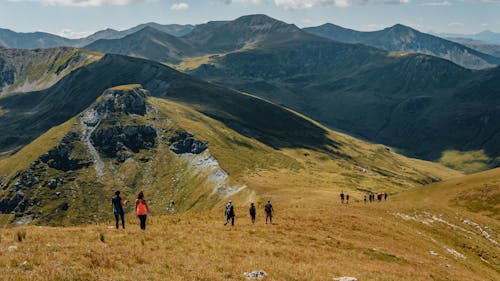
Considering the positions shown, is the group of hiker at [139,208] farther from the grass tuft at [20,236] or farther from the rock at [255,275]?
the rock at [255,275]

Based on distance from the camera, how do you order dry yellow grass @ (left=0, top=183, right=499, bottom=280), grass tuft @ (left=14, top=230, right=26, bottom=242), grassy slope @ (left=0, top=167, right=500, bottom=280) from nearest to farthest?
dry yellow grass @ (left=0, top=183, right=499, bottom=280) < grassy slope @ (left=0, top=167, right=500, bottom=280) < grass tuft @ (left=14, top=230, right=26, bottom=242)

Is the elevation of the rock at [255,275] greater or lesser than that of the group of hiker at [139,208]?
lesser

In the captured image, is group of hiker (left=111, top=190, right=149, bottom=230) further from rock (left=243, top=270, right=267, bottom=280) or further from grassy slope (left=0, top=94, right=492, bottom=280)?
rock (left=243, top=270, right=267, bottom=280)

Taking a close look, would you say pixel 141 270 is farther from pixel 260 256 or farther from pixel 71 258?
pixel 260 256

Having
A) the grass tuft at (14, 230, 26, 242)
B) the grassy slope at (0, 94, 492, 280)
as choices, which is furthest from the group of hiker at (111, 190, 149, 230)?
the grass tuft at (14, 230, 26, 242)

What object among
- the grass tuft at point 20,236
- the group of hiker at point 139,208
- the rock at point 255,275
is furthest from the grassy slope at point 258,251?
the group of hiker at point 139,208

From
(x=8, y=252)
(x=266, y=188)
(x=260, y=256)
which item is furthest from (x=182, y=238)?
(x=266, y=188)

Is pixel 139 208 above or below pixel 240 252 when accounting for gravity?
above

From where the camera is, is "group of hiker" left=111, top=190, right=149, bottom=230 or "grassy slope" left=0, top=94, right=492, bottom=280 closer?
"grassy slope" left=0, top=94, right=492, bottom=280

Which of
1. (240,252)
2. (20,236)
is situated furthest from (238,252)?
(20,236)

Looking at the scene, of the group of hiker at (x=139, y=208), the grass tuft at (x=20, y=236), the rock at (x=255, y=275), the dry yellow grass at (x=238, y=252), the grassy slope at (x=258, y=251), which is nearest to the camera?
the dry yellow grass at (x=238, y=252)

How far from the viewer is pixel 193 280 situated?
21.0 meters

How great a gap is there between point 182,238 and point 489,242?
2042 inches

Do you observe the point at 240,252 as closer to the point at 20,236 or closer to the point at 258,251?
the point at 258,251
